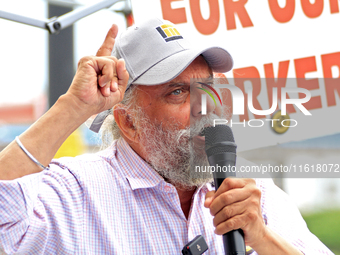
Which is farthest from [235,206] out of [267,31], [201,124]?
[267,31]

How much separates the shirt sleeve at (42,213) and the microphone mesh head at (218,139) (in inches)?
22.5

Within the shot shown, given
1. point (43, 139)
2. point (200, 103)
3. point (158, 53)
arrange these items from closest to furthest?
point (43, 139) < point (200, 103) < point (158, 53)

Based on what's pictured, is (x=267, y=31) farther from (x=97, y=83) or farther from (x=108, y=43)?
(x=97, y=83)

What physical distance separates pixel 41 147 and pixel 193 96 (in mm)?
744

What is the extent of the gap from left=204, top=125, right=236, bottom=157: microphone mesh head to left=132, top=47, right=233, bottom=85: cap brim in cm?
39

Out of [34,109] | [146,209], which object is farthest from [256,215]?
[34,109]

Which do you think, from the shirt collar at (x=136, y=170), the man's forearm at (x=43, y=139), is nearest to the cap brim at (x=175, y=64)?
the shirt collar at (x=136, y=170)

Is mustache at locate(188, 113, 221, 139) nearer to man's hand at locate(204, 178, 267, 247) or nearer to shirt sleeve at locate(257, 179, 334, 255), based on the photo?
man's hand at locate(204, 178, 267, 247)

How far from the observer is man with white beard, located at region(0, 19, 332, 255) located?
4.03ft

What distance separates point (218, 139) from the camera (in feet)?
4.38

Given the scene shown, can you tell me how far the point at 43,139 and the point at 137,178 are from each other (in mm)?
525

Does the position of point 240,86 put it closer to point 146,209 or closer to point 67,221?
point 146,209
